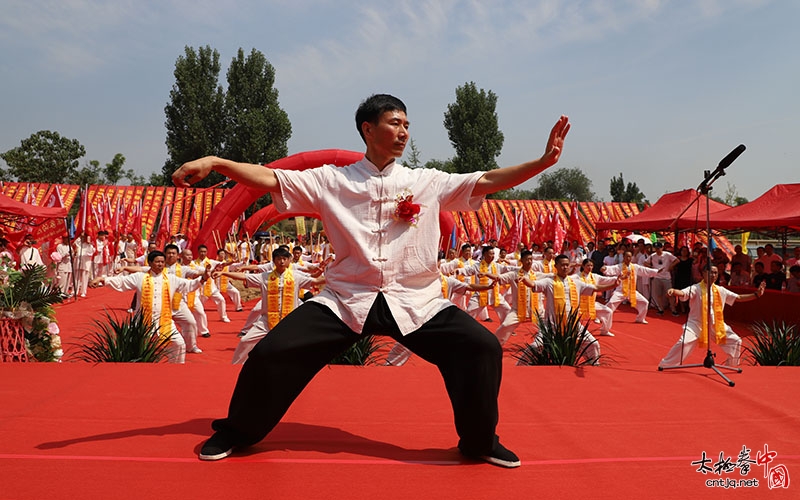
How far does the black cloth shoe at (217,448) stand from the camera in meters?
2.38

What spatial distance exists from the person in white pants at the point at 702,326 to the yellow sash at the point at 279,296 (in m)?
4.17

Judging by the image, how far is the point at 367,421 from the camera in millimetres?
2992

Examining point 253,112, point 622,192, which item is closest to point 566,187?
point 622,192

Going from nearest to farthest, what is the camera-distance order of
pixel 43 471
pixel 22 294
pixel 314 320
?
1. pixel 43 471
2. pixel 314 320
3. pixel 22 294

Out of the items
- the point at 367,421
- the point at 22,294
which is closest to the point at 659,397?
the point at 367,421

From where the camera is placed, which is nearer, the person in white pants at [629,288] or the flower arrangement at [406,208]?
the flower arrangement at [406,208]

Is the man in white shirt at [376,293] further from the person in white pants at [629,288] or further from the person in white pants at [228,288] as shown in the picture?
the person in white pants at [228,288]

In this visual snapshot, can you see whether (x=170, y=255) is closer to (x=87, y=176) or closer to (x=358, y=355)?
(x=358, y=355)

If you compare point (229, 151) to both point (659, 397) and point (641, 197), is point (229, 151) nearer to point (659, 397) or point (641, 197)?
point (659, 397)

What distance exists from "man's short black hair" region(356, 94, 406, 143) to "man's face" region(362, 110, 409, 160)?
0.06 feet

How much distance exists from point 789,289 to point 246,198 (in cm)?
1061

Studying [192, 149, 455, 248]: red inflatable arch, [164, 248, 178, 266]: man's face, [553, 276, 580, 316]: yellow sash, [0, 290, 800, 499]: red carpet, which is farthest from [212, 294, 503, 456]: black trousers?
[192, 149, 455, 248]: red inflatable arch

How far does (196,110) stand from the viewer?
3206 cm

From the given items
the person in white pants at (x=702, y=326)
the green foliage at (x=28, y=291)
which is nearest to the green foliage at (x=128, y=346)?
the green foliage at (x=28, y=291)
